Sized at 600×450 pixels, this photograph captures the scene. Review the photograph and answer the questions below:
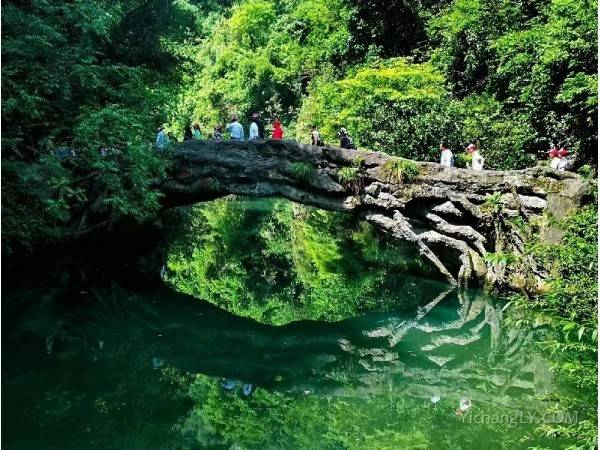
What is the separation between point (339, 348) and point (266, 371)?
69.0 inches

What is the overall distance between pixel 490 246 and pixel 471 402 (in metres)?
5.68

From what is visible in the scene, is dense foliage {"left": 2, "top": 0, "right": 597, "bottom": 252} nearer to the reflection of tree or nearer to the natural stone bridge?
the natural stone bridge

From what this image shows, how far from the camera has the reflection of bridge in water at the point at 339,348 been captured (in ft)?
30.9

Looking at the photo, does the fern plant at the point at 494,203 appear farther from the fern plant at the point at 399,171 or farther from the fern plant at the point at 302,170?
the fern plant at the point at 302,170

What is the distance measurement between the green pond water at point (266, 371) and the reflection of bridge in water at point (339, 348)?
0.04 metres

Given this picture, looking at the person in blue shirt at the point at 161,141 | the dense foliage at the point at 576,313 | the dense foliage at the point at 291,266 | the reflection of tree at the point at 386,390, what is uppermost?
the person in blue shirt at the point at 161,141

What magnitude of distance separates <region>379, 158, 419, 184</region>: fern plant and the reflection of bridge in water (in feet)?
9.61

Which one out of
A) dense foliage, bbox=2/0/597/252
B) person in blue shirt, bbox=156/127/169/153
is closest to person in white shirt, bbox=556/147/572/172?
dense foliage, bbox=2/0/597/252

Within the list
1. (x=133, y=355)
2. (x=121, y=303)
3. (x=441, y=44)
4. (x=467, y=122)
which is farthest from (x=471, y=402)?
(x=441, y=44)

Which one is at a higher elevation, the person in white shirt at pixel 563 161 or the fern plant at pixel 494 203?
the person in white shirt at pixel 563 161

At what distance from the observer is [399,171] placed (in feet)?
47.8

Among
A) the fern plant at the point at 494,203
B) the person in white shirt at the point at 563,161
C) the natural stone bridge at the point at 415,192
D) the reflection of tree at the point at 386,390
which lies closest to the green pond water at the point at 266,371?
the reflection of tree at the point at 386,390

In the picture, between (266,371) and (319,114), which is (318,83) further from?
(266,371)

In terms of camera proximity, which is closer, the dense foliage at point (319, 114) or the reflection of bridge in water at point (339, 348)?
the reflection of bridge in water at point (339, 348)
